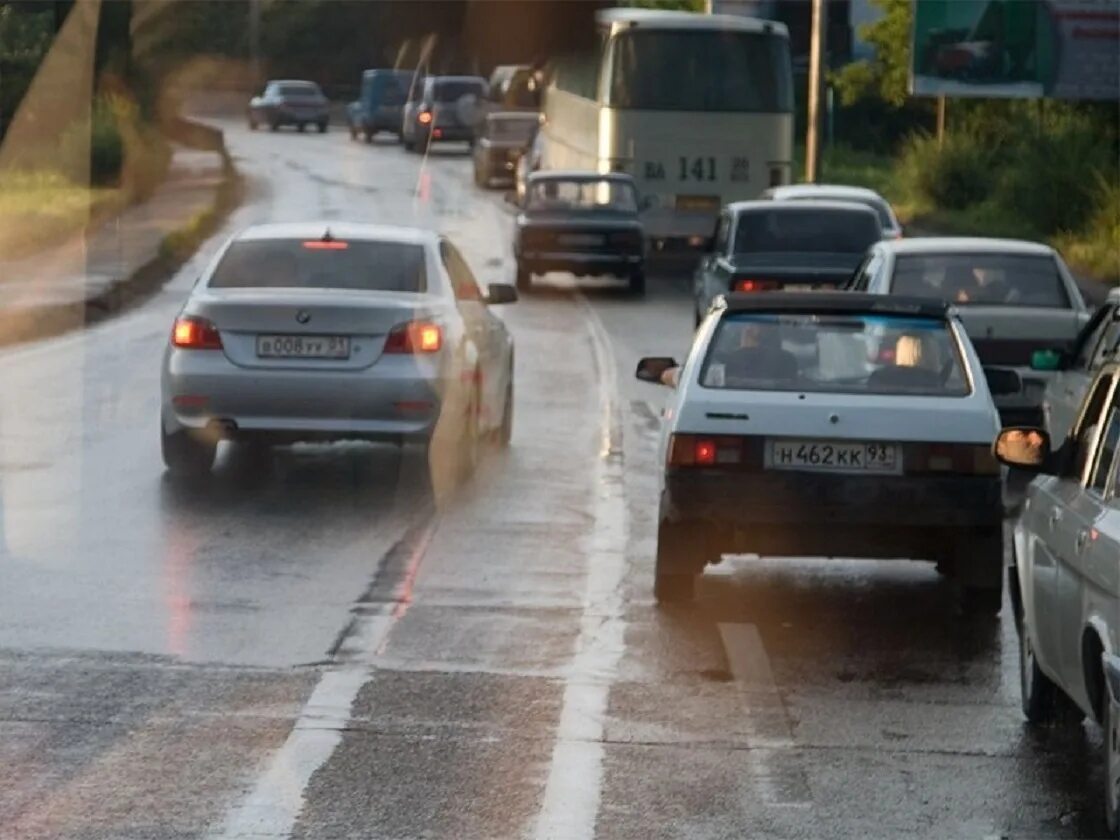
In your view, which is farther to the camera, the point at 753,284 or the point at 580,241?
the point at 580,241

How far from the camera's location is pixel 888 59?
5372cm

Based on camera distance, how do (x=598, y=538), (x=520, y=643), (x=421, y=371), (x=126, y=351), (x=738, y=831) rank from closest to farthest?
1. (x=738, y=831)
2. (x=520, y=643)
3. (x=598, y=538)
4. (x=421, y=371)
5. (x=126, y=351)

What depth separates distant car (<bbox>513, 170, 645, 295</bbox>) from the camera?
3272 cm

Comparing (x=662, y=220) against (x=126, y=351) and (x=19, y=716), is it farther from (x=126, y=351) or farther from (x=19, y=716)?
(x=19, y=716)

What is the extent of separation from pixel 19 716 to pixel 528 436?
9393mm

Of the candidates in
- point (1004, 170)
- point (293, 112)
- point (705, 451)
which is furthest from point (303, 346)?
point (293, 112)

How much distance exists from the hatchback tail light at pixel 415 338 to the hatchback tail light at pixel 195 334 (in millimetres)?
926

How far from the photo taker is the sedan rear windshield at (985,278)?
17125 mm

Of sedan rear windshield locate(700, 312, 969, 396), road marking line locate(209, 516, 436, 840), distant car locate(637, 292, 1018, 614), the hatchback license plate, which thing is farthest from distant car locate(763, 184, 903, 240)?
road marking line locate(209, 516, 436, 840)

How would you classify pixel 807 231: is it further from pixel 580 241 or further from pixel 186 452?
pixel 186 452

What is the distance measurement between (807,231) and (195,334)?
11720 mm

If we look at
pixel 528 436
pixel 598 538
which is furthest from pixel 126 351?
pixel 598 538

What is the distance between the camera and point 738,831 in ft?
23.2

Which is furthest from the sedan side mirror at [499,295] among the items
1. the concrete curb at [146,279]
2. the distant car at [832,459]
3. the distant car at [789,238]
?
the concrete curb at [146,279]
